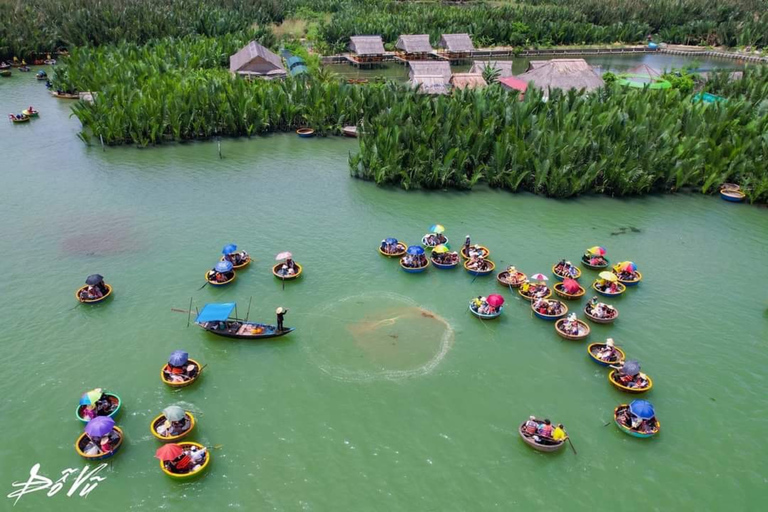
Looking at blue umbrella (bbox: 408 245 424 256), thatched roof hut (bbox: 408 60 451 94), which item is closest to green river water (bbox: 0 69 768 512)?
blue umbrella (bbox: 408 245 424 256)

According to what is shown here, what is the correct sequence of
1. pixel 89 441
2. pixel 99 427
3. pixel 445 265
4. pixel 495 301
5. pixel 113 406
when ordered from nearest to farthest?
pixel 99 427 → pixel 89 441 → pixel 113 406 → pixel 495 301 → pixel 445 265

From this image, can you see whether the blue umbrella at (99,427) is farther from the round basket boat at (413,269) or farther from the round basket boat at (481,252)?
the round basket boat at (481,252)

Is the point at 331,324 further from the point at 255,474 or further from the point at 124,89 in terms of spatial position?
the point at 124,89

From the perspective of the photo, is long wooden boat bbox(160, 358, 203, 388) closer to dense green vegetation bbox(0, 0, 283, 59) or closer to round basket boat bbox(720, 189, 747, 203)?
round basket boat bbox(720, 189, 747, 203)

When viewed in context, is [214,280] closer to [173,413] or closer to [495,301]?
[173,413]

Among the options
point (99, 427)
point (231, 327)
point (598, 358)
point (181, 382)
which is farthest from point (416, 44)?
point (99, 427)
